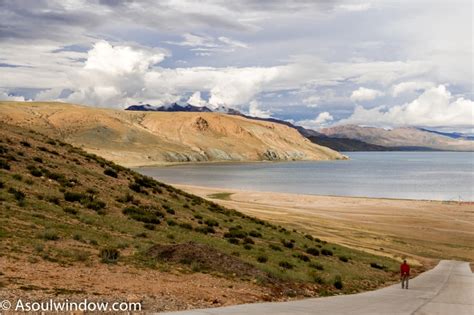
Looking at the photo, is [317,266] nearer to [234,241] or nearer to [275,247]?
[275,247]

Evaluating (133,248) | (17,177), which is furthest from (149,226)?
(17,177)

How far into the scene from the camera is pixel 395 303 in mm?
19641

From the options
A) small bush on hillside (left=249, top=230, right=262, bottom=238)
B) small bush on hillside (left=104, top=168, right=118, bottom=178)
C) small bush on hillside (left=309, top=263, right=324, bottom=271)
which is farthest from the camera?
small bush on hillside (left=104, top=168, right=118, bottom=178)

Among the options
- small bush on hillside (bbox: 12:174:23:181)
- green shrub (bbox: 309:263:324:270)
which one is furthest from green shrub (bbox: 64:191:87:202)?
green shrub (bbox: 309:263:324:270)

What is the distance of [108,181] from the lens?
3822 centimetres

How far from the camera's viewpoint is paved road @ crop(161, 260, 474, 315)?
50.7 ft

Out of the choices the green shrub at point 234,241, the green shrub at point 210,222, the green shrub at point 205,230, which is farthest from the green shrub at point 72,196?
the green shrub at point 234,241

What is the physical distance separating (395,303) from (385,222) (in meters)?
45.3

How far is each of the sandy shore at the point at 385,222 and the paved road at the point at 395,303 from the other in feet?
39.0

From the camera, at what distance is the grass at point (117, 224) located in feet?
66.6

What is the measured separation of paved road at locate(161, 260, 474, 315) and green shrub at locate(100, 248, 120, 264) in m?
5.77

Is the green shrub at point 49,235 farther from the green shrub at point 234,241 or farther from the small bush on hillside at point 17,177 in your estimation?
the green shrub at point 234,241

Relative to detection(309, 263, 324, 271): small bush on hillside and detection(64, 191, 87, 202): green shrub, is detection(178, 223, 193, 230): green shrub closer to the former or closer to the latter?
detection(64, 191, 87, 202): green shrub

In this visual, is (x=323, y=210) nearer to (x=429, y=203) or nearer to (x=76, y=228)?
(x=429, y=203)
